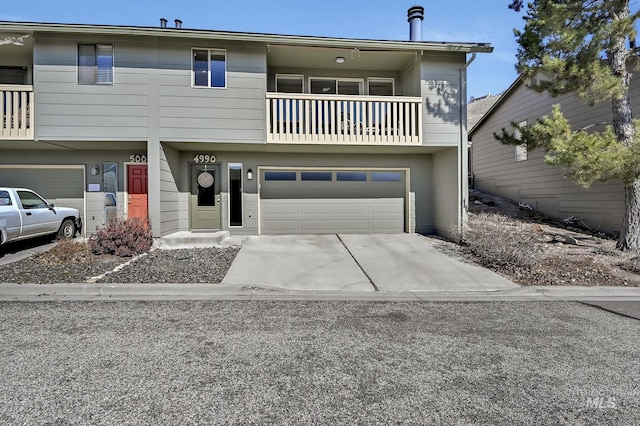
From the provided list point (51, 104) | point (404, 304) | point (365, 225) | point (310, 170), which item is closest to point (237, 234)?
point (310, 170)

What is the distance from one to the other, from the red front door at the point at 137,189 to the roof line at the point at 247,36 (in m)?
3.76

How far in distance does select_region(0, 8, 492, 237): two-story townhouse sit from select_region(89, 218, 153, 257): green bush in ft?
2.62

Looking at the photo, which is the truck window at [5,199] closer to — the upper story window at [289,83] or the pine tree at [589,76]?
the upper story window at [289,83]

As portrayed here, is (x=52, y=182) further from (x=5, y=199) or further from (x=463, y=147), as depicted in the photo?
(x=463, y=147)

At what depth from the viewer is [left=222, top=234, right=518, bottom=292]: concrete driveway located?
6.20 metres

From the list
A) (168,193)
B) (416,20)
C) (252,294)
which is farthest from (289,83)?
(252,294)

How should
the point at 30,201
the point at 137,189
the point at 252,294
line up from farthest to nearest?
1. the point at 137,189
2. the point at 30,201
3. the point at 252,294

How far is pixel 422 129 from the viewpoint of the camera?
981 centimetres

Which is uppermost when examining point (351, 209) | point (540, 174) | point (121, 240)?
point (540, 174)

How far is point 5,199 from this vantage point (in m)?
7.86

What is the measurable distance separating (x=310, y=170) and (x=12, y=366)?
29.1 ft

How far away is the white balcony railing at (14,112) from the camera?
8617 millimetres

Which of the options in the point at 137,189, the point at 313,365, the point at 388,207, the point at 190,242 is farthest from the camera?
the point at 388,207

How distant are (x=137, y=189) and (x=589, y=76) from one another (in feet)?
40.6
